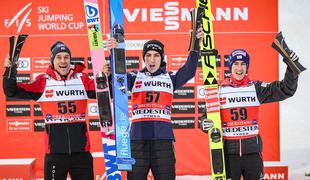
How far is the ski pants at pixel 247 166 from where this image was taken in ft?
13.5

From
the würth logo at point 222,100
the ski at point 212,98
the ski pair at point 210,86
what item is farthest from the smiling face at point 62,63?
the würth logo at point 222,100

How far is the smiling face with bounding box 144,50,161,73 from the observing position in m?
4.07

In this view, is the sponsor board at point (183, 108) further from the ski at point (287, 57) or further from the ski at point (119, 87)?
the ski at point (119, 87)

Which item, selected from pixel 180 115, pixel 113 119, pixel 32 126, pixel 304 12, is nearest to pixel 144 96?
pixel 113 119

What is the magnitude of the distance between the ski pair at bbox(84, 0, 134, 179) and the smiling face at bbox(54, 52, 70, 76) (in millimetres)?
214

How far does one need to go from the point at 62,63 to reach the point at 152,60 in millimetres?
704

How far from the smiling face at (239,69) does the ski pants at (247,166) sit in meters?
0.64

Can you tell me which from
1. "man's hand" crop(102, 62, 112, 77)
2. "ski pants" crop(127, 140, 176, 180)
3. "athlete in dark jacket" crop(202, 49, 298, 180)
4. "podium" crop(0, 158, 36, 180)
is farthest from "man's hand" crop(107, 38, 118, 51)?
"podium" crop(0, 158, 36, 180)

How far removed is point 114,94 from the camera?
12.7ft

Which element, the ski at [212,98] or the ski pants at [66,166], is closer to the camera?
the ski pants at [66,166]

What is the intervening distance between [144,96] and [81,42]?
242cm

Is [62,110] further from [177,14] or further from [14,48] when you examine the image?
[177,14]

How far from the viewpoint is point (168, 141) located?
13.1ft

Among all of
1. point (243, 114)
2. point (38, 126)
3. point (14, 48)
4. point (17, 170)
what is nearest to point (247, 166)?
point (243, 114)
